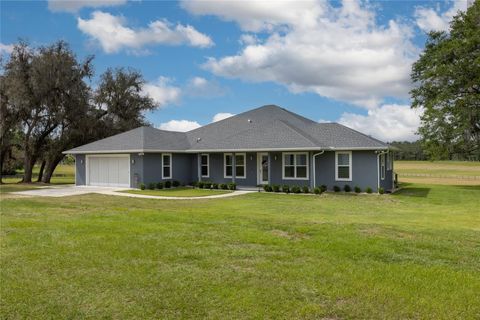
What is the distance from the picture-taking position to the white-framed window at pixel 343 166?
2172 centimetres

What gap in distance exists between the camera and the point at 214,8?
14859 millimetres

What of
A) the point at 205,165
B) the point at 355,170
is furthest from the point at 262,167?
the point at 355,170

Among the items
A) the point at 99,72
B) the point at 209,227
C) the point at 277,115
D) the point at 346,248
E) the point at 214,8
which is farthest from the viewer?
the point at 99,72

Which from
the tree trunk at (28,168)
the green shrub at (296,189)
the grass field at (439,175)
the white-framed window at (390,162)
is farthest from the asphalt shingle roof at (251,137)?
the grass field at (439,175)

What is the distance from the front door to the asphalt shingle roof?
1070mm

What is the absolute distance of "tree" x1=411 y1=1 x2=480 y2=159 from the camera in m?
26.8

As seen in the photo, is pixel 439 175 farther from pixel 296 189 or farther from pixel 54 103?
pixel 54 103

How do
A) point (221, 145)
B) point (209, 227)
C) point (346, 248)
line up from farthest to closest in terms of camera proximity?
point (221, 145)
point (209, 227)
point (346, 248)

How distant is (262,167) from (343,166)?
16.1ft

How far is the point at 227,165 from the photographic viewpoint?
25188mm

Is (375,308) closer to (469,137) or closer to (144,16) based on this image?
(144,16)

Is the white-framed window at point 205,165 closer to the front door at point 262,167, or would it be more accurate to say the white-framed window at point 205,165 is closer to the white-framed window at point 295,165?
the front door at point 262,167

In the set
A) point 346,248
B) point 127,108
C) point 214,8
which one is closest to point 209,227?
point 346,248

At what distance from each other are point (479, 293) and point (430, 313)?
995 mm
